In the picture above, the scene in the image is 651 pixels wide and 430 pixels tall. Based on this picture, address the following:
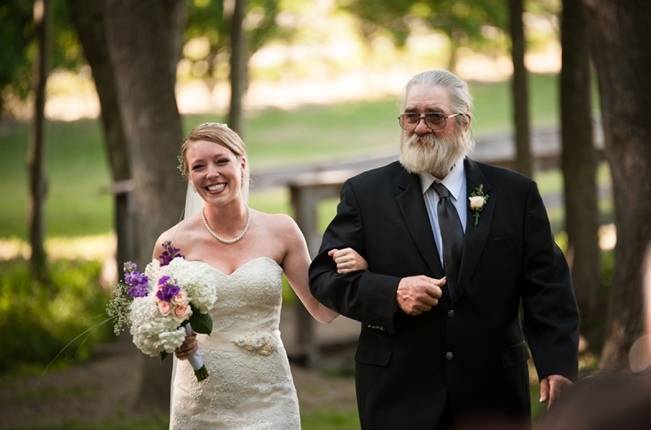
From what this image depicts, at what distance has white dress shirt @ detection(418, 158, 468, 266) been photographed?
16.7ft

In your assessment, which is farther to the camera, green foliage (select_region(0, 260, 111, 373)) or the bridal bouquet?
green foliage (select_region(0, 260, 111, 373))

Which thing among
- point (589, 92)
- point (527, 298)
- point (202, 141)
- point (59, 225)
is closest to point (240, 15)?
point (589, 92)

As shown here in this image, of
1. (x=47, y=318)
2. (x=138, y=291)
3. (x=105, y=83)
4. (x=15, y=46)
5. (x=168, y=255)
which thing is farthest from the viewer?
(x=15, y=46)

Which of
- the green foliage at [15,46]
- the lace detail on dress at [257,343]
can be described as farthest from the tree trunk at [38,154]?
the lace detail on dress at [257,343]

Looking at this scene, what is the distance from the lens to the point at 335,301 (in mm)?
5027

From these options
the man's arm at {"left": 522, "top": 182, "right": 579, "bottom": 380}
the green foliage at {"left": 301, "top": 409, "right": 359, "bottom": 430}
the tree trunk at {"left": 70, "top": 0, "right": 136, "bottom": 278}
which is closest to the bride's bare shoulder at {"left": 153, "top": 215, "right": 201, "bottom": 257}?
the man's arm at {"left": 522, "top": 182, "right": 579, "bottom": 380}

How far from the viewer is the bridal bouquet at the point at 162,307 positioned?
16.8ft

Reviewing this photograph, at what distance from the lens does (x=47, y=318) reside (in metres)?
13.0

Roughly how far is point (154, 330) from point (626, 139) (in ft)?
13.6

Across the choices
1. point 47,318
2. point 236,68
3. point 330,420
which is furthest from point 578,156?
point 47,318

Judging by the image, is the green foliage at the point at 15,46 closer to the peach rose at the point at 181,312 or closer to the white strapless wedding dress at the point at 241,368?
the white strapless wedding dress at the point at 241,368

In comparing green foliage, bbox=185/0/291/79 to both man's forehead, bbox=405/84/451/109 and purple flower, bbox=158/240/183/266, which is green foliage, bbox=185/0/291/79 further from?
man's forehead, bbox=405/84/451/109

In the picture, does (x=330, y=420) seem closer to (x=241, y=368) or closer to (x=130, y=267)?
(x=241, y=368)

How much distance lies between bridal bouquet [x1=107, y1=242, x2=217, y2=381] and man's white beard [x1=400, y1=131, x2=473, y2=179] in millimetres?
1032
